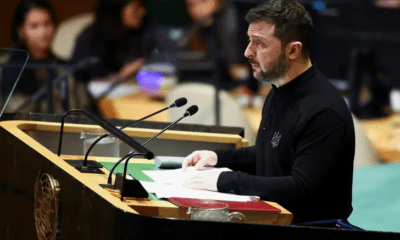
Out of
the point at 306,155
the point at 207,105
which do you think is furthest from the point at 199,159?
the point at 207,105

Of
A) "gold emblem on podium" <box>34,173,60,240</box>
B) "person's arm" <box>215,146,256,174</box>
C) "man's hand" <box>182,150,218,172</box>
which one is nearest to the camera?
"gold emblem on podium" <box>34,173,60,240</box>

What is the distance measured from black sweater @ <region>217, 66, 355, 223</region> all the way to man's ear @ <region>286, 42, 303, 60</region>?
0.07 metres

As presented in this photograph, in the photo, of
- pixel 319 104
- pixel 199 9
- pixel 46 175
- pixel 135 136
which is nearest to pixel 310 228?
pixel 319 104

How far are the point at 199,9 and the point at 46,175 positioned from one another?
14.9ft

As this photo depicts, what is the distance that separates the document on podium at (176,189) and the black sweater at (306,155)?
56 millimetres

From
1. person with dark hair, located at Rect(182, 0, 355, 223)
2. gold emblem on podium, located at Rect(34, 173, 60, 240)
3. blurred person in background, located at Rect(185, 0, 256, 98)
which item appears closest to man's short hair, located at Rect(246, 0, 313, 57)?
person with dark hair, located at Rect(182, 0, 355, 223)

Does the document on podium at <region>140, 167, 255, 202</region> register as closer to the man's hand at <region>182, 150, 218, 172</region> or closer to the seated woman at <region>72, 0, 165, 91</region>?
the man's hand at <region>182, 150, 218, 172</region>

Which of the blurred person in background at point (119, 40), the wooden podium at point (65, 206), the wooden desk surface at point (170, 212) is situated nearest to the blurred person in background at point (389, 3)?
the blurred person in background at point (119, 40)

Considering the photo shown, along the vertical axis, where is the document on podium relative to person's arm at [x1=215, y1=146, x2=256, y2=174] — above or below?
below

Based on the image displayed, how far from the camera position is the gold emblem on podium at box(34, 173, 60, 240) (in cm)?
176

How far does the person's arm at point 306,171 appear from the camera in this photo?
72.9 inches

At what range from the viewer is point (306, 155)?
1910 millimetres

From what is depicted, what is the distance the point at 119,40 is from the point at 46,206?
4313mm

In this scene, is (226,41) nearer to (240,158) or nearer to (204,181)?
(240,158)
